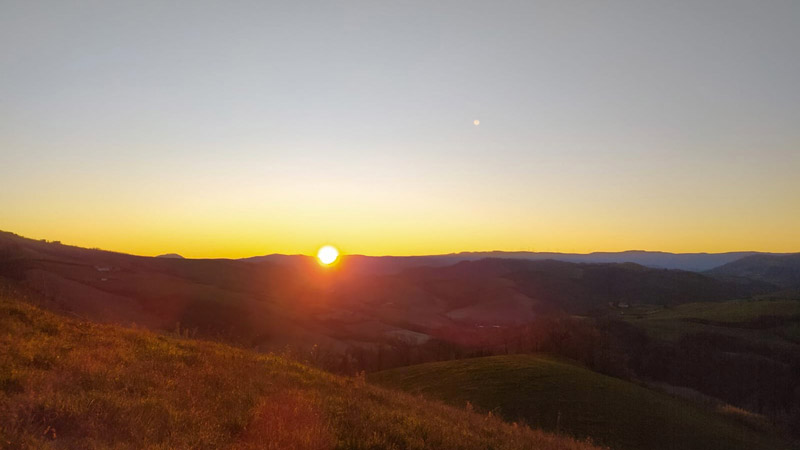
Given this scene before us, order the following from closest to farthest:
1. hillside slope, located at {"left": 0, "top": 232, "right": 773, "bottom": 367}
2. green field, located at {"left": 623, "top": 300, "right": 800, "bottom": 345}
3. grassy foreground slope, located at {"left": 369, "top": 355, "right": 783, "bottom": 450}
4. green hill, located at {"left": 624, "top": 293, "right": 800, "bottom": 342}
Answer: grassy foreground slope, located at {"left": 369, "top": 355, "right": 783, "bottom": 450}, hillside slope, located at {"left": 0, "top": 232, "right": 773, "bottom": 367}, green hill, located at {"left": 624, "top": 293, "right": 800, "bottom": 342}, green field, located at {"left": 623, "top": 300, "right": 800, "bottom": 345}

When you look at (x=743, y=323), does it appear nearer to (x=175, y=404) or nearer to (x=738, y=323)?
(x=738, y=323)

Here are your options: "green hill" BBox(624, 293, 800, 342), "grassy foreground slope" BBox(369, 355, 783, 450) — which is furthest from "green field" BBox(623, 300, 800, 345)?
"grassy foreground slope" BBox(369, 355, 783, 450)

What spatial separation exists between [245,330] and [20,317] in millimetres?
62618

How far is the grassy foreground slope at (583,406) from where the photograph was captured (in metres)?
24.9

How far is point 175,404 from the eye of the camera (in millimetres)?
8633

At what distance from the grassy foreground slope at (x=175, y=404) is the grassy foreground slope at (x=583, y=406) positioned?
13019 millimetres

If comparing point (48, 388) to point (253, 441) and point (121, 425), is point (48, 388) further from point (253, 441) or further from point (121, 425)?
point (253, 441)

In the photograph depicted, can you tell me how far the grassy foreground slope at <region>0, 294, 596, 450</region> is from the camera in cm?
686

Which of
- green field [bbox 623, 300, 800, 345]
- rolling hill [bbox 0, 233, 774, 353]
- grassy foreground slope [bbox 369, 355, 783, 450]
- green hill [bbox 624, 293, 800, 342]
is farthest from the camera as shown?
green field [bbox 623, 300, 800, 345]

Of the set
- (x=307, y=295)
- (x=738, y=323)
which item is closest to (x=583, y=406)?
(x=738, y=323)

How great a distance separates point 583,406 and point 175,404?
25.5 m

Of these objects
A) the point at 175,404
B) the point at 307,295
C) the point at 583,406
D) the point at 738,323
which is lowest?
the point at 738,323

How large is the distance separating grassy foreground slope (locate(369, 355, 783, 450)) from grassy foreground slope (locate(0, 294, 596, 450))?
1302 centimetres

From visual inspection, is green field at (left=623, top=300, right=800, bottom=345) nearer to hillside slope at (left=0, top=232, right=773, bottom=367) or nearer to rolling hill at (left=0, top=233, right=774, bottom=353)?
hillside slope at (left=0, top=232, right=773, bottom=367)
